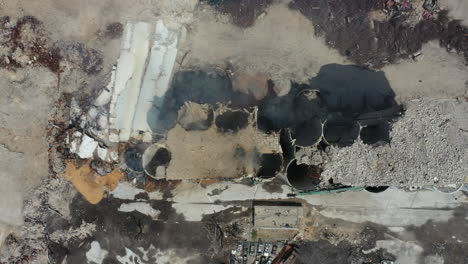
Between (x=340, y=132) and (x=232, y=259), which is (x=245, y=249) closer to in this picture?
(x=232, y=259)

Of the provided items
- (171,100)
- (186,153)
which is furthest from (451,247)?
(171,100)

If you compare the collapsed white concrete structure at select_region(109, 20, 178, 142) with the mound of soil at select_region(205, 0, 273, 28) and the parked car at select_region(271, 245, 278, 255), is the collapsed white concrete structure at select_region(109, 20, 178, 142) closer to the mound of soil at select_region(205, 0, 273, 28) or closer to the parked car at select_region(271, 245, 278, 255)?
the mound of soil at select_region(205, 0, 273, 28)

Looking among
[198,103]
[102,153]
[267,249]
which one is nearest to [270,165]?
[198,103]

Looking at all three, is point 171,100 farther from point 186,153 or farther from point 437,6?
point 437,6

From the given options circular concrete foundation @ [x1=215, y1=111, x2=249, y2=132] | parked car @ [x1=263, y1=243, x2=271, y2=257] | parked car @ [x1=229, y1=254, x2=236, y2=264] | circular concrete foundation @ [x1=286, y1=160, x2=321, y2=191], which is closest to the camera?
circular concrete foundation @ [x1=215, y1=111, x2=249, y2=132]

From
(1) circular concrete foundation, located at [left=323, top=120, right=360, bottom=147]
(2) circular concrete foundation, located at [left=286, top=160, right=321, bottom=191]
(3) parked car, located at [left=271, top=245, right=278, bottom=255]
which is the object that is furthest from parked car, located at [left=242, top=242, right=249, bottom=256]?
(1) circular concrete foundation, located at [left=323, top=120, right=360, bottom=147]

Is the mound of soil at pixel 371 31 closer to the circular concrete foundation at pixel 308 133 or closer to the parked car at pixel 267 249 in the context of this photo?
the circular concrete foundation at pixel 308 133
